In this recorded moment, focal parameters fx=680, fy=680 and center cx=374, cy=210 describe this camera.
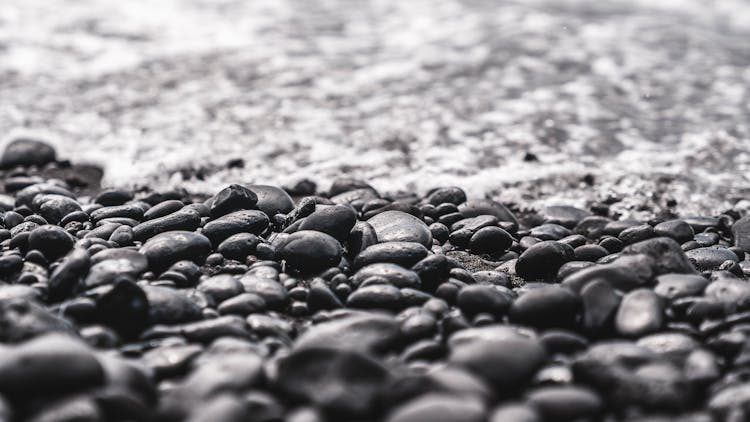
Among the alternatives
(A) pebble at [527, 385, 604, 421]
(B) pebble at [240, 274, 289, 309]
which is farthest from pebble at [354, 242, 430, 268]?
(A) pebble at [527, 385, 604, 421]

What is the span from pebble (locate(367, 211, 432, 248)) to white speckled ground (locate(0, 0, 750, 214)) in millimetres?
837

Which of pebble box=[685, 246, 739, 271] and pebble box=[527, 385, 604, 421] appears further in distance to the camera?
pebble box=[685, 246, 739, 271]

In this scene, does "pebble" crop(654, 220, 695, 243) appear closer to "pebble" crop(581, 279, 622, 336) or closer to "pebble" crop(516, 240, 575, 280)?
"pebble" crop(516, 240, 575, 280)

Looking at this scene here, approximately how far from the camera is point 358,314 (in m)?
2.02

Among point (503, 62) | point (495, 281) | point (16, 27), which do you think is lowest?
point (495, 281)

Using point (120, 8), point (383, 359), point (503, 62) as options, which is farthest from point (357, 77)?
point (383, 359)

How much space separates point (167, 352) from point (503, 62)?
4.33 metres

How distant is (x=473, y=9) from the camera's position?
279 inches

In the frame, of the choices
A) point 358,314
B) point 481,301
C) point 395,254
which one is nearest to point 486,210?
point 395,254

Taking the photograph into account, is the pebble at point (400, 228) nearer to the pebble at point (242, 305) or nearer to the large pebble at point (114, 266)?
the pebble at point (242, 305)

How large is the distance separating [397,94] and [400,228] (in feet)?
7.75

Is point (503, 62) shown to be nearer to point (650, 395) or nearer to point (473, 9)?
point (473, 9)

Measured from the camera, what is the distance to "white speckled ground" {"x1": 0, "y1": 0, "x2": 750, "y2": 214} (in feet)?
12.6

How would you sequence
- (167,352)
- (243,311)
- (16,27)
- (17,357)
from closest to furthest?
(17,357) < (167,352) < (243,311) < (16,27)
